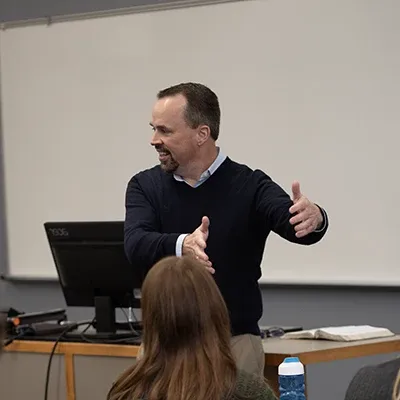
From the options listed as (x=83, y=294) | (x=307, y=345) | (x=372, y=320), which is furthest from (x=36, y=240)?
(x=307, y=345)

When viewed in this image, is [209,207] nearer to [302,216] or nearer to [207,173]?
[207,173]

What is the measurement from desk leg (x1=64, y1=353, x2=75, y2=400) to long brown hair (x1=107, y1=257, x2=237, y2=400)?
5.81ft

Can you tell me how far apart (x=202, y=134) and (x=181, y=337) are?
1.25 m

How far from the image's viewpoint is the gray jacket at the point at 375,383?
5.08 ft

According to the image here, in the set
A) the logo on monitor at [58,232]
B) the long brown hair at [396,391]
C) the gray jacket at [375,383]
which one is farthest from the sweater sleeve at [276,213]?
the long brown hair at [396,391]

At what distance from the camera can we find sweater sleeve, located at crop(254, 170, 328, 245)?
308 cm

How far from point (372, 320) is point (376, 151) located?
2.83ft

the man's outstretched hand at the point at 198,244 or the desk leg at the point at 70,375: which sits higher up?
the man's outstretched hand at the point at 198,244

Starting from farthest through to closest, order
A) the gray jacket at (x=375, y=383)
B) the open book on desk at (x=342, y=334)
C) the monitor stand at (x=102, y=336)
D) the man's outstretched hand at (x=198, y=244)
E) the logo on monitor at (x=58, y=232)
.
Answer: the logo on monitor at (x=58, y=232)
the monitor stand at (x=102, y=336)
the open book on desk at (x=342, y=334)
the man's outstretched hand at (x=198, y=244)
the gray jacket at (x=375, y=383)

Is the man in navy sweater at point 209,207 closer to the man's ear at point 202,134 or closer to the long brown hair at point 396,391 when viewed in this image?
the man's ear at point 202,134

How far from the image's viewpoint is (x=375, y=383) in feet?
5.17

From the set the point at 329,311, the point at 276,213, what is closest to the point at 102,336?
the point at 276,213

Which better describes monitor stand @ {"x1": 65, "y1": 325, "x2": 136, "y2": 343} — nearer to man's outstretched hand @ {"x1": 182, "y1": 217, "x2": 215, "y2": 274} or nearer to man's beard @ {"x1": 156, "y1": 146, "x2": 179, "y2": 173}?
man's beard @ {"x1": 156, "y1": 146, "x2": 179, "y2": 173}

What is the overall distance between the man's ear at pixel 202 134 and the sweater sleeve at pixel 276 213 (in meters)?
0.22
